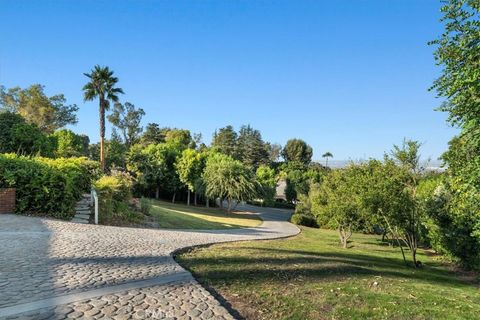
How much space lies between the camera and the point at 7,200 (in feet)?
44.9

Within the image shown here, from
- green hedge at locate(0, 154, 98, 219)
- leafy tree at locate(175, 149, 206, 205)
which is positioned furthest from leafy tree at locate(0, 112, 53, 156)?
leafy tree at locate(175, 149, 206, 205)

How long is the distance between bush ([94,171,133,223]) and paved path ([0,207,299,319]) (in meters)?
5.95

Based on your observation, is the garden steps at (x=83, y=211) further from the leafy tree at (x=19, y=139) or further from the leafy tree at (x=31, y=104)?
the leafy tree at (x=31, y=104)

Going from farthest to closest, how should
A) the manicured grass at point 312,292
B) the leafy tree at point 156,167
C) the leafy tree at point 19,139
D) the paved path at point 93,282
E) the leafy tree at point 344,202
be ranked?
the leafy tree at point 156,167 < the leafy tree at point 19,139 < the leafy tree at point 344,202 < the manicured grass at point 312,292 < the paved path at point 93,282

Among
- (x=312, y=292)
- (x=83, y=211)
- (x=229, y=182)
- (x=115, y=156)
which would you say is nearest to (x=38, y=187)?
(x=83, y=211)

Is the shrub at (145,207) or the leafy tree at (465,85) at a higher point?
the leafy tree at (465,85)

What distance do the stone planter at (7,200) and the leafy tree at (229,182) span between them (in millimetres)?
26496

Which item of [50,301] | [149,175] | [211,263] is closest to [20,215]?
[211,263]

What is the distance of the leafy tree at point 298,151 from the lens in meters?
96.1

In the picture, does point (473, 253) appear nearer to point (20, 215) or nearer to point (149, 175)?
point (20, 215)

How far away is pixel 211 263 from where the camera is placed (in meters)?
8.53

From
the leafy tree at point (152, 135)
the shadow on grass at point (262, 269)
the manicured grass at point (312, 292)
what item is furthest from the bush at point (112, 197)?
the leafy tree at point (152, 135)

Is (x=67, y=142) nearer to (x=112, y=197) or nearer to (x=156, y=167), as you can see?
(x=156, y=167)

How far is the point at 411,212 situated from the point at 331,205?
537 centimetres
